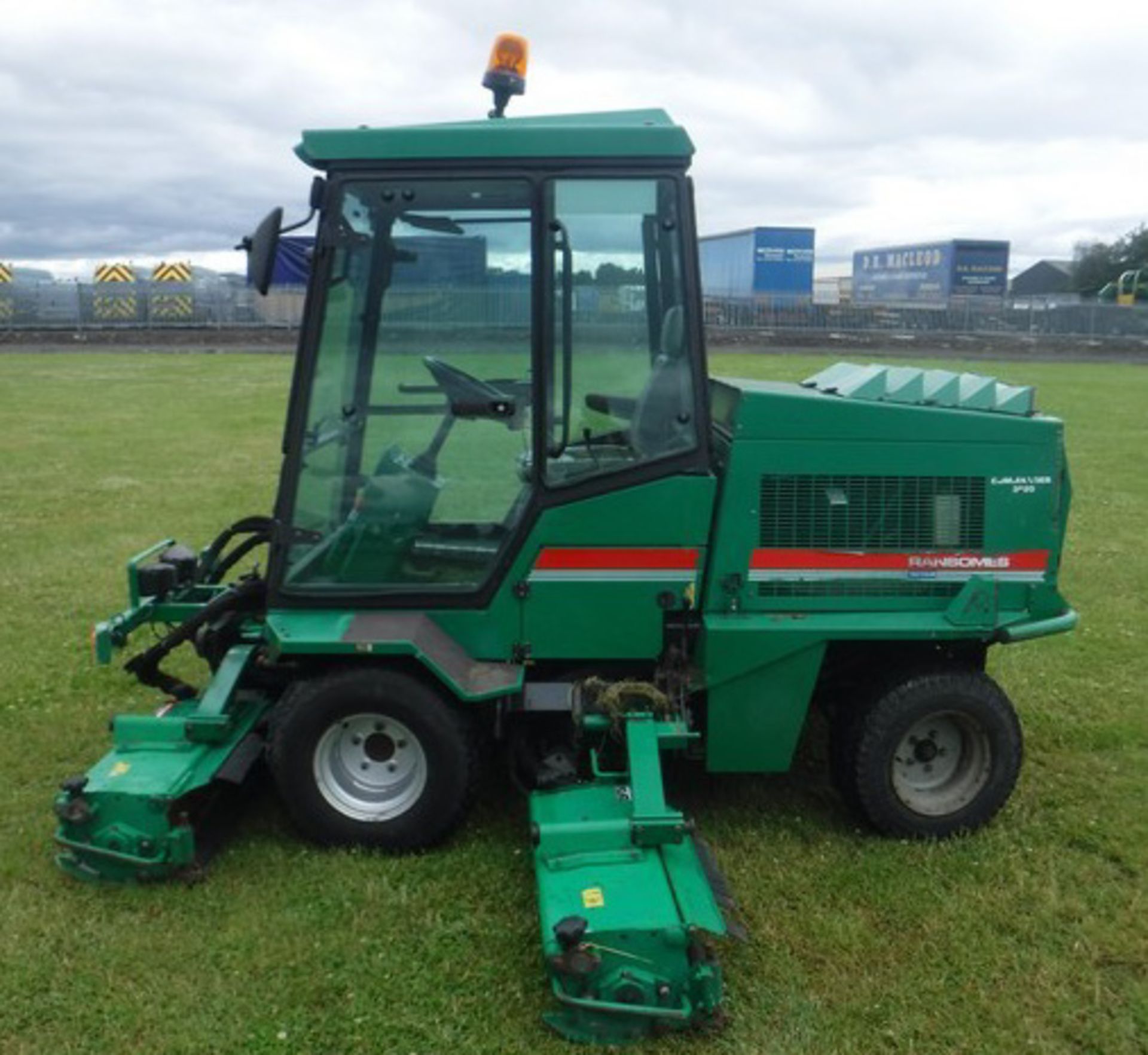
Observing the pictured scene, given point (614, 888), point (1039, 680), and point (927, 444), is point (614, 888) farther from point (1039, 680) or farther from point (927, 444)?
point (1039, 680)

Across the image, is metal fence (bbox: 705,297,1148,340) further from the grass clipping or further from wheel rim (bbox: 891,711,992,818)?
the grass clipping

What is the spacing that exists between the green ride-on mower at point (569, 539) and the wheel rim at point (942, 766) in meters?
0.01

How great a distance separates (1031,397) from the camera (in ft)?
13.6

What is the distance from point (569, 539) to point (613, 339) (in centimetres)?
70

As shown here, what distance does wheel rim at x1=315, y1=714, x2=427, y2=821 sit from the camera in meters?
3.93

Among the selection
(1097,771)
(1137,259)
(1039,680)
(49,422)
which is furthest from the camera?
(1137,259)

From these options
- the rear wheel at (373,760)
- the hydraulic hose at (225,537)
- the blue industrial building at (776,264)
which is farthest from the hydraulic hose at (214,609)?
the blue industrial building at (776,264)

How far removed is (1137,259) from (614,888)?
6761 cm

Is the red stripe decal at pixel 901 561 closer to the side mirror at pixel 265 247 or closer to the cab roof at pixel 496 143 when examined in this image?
the cab roof at pixel 496 143

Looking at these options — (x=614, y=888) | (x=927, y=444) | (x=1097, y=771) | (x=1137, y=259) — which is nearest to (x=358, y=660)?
(x=614, y=888)

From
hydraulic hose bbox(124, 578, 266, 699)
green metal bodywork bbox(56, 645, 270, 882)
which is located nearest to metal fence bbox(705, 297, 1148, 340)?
hydraulic hose bbox(124, 578, 266, 699)

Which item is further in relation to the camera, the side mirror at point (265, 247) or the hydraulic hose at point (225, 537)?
the hydraulic hose at point (225, 537)

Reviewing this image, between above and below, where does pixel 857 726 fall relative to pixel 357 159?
below

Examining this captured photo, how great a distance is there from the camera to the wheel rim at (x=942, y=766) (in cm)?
413
